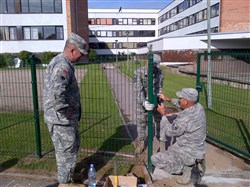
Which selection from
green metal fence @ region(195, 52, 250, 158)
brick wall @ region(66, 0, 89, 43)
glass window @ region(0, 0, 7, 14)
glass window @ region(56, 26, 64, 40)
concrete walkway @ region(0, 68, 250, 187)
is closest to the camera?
concrete walkway @ region(0, 68, 250, 187)

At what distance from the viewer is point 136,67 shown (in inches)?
191

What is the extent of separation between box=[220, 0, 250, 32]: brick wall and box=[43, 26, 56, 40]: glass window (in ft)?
68.1

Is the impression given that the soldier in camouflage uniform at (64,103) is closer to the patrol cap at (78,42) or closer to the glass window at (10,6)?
the patrol cap at (78,42)

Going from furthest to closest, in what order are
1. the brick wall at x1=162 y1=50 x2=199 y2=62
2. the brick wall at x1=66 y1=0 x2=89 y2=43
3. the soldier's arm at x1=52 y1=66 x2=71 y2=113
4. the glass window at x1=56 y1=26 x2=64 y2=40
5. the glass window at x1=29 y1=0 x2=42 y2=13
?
the brick wall at x1=66 y1=0 x2=89 y2=43 < the brick wall at x1=162 y1=50 x2=199 y2=62 < the glass window at x1=56 y1=26 x2=64 y2=40 < the glass window at x1=29 y1=0 x2=42 y2=13 < the soldier's arm at x1=52 y1=66 x2=71 y2=113

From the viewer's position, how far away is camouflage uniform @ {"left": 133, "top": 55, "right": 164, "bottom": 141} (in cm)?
493

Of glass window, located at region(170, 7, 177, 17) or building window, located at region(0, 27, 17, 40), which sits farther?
glass window, located at region(170, 7, 177, 17)

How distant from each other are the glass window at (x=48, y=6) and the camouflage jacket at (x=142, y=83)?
91.6 feet

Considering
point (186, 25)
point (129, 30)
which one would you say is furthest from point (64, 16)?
point (129, 30)

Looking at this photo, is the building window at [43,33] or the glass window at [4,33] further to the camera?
the building window at [43,33]

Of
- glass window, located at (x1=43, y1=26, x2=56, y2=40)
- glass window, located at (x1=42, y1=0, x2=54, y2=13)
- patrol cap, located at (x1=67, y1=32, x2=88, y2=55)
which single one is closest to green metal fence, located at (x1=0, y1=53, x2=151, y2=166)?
patrol cap, located at (x1=67, y1=32, x2=88, y2=55)

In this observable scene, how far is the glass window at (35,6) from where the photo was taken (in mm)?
29653

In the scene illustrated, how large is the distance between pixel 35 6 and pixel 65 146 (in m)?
29.4

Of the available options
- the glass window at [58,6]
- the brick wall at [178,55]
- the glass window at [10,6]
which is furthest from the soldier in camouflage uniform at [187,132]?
the glass window at [10,6]

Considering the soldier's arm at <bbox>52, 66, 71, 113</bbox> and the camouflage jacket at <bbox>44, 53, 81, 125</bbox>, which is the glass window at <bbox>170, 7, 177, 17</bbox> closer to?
→ the camouflage jacket at <bbox>44, 53, 81, 125</bbox>
